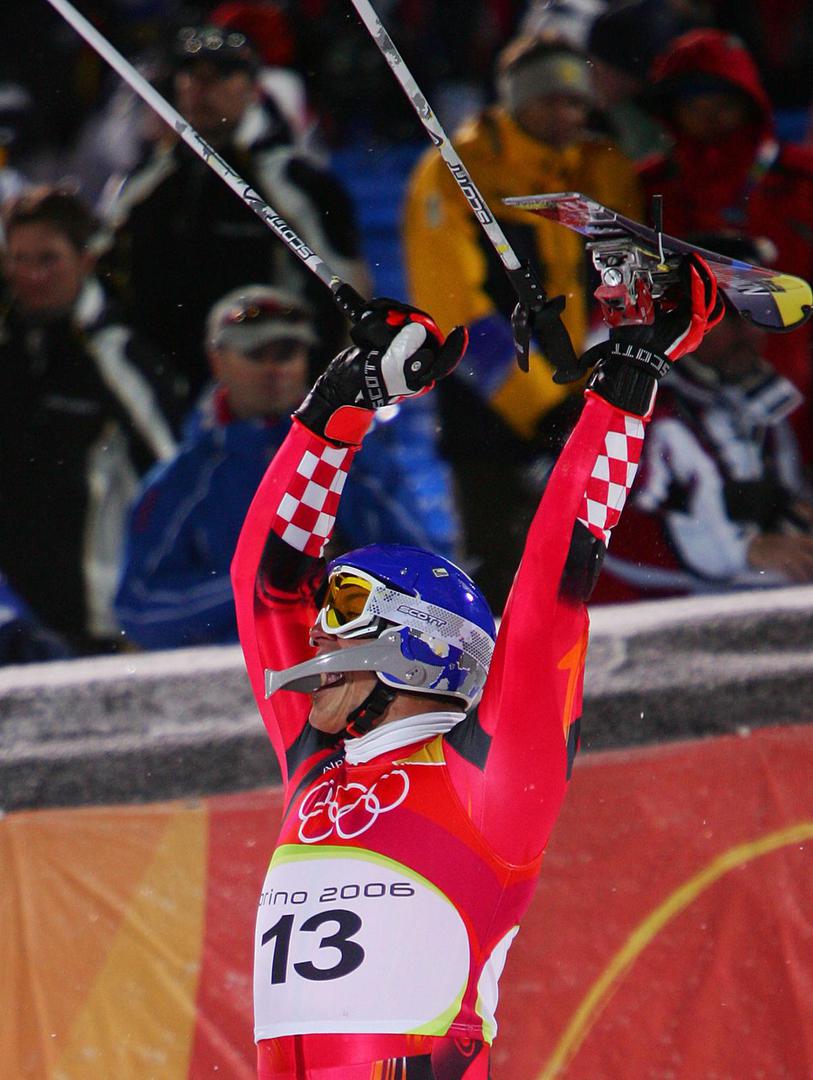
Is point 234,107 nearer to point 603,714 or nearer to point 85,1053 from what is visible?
point 603,714

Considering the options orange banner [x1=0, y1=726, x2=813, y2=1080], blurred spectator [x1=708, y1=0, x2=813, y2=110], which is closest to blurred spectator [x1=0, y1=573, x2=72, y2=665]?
orange banner [x1=0, y1=726, x2=813, y2=1080]

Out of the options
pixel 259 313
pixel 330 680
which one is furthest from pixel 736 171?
pixel 330 680

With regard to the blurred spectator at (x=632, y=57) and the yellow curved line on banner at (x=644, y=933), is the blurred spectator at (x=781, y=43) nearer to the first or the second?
the blurred spectator at (x=632, y=57)

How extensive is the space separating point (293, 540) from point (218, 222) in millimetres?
1795

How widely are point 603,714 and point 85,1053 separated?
5.29 feet

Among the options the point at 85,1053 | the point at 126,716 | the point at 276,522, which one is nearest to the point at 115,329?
the point at 126,716

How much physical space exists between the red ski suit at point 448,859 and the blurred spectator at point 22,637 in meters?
1.87

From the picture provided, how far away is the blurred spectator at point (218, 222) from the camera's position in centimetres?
536

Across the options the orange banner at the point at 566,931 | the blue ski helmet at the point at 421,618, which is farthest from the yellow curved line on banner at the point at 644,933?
the blue ski helmet at the point at 421,618

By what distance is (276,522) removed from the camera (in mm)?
3922

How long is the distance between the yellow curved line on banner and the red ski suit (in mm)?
923

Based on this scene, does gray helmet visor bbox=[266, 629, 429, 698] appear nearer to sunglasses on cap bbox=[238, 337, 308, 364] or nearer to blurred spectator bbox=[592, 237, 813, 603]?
blurred spectator bbox=[592, 237, 813, 603]

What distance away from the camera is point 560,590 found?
3307mm

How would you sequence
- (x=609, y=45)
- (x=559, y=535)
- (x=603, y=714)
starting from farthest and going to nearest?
1. (x=609, y=45)
2. (x=603, y=714)
3. (x=559, y=535)
